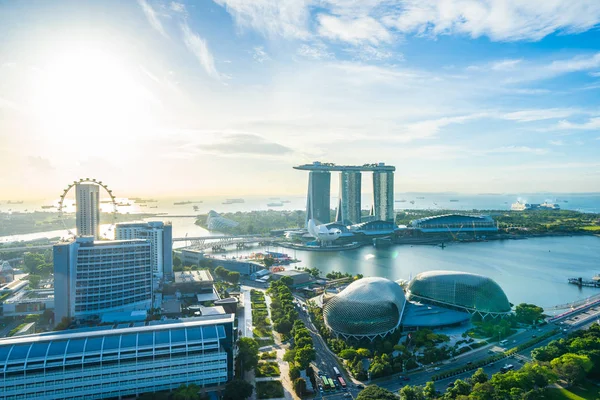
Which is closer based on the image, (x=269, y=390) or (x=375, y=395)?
(x=375, y=395)

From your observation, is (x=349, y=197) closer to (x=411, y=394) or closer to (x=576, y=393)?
(x=576, y=393)

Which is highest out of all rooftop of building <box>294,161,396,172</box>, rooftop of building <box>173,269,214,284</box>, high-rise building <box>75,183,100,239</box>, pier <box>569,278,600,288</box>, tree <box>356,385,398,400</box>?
rooftop of building <box>294,161,396,172</box>

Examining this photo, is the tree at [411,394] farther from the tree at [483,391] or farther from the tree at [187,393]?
the tree at [187,393]

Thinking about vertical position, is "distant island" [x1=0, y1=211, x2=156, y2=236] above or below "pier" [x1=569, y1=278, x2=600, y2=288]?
above

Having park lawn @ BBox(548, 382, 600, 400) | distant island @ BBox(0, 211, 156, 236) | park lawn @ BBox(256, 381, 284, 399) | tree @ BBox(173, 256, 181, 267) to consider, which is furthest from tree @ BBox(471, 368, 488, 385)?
distant island @ BBox(0, 211, 156, 236)

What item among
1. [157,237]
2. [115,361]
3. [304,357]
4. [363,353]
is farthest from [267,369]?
[157,237]

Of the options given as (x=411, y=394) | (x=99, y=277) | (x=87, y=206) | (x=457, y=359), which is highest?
(x=87, y=206)

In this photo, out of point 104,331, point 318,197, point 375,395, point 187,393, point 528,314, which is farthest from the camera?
point 318,197

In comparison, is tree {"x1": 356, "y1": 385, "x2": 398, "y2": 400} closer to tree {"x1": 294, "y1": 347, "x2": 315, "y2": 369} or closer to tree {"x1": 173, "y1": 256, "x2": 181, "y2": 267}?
tree {"x1": 294, "y1": 347, "x2": 315, "y2": 369}
